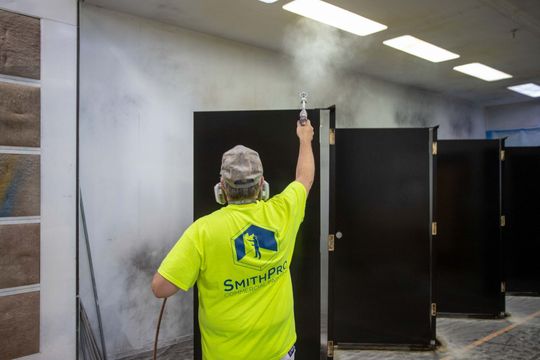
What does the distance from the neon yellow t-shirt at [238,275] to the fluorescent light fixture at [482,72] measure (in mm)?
5190

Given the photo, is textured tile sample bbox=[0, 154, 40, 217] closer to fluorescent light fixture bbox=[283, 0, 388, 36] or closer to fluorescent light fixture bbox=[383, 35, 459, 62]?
fluorescent light fixture bbox=[283, 0, 388, 36]

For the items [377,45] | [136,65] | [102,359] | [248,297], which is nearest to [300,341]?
[248,297]

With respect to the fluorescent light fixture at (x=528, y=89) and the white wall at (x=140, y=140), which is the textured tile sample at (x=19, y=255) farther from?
the fluorescent light fixture at (x=528, y=89)

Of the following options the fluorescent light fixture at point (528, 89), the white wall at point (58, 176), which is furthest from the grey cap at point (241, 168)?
the fluorescent light fixture at point (528, 89)

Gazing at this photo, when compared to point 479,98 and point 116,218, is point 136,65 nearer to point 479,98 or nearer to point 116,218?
point 116,218

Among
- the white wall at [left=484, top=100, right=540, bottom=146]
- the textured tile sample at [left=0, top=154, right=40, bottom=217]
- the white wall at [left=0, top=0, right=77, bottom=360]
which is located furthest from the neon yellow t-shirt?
the white wall at [left=484, top=100, right=540, bottom=146]

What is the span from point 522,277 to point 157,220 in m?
5.18

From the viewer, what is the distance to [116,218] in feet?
12.4

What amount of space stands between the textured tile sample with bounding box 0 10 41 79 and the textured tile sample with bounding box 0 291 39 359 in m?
0.82

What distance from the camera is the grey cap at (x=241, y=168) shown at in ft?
5.24

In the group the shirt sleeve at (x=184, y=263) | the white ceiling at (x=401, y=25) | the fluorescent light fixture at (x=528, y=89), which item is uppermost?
the fluorescent light fixture at (x=528, y=89)

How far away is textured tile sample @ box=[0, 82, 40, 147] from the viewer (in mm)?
1473

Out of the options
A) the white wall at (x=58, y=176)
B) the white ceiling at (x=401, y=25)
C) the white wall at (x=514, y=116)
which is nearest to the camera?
the white wall at (x=58, y=176)

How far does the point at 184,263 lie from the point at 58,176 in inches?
24.1
